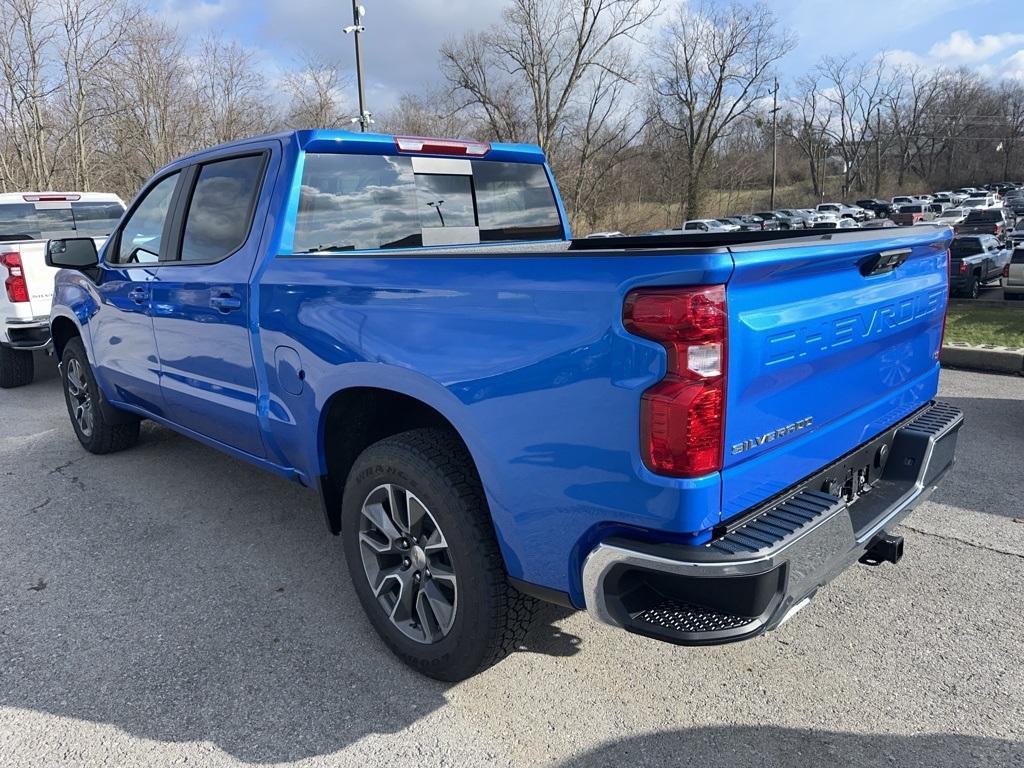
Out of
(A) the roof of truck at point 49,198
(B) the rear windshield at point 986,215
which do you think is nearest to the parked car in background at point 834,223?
(B) the rear windshield at point 986,215

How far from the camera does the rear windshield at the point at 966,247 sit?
19531 millimetres

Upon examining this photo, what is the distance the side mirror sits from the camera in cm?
463

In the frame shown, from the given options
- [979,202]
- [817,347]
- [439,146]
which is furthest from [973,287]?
[979,202]

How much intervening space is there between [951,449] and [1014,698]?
983mm

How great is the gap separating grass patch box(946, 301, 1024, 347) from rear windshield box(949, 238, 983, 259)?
8.13m

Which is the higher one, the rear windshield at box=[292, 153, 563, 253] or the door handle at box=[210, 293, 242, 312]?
the rear windshield at box=[292, 153, 563, 253]

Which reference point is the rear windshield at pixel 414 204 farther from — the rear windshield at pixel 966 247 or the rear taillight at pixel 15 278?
the rear windshield at pixel 966 247

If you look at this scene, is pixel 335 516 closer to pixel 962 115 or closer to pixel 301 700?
pixel 301 700

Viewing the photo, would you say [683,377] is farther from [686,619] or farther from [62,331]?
[62,331]

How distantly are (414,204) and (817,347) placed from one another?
2.31 m

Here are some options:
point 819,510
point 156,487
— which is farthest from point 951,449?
point 156,487

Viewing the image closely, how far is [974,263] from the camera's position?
1764 cm

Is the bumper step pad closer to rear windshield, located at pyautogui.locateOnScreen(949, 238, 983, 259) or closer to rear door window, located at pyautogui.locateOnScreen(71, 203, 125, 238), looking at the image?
rear door window, located at pyautogui.locateOnScreen(71, 203, 125, 238)

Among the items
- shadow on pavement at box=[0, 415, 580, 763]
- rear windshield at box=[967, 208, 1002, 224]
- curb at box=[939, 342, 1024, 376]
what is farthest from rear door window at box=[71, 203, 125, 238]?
rear windshield at box=[967, 208, 1002, 224]
